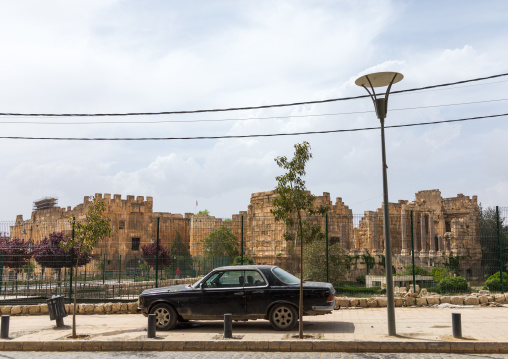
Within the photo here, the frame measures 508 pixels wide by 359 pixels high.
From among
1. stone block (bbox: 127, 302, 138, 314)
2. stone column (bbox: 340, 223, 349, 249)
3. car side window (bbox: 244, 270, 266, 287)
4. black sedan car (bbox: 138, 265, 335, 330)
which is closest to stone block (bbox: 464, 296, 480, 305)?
black sedan car (bbox: 138, 265, 335, 330)

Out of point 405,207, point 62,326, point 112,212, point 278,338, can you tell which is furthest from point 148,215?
point 278,338

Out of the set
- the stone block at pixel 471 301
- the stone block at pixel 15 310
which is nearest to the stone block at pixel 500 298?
the stone block at pixel 471 301

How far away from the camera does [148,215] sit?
2051 inches

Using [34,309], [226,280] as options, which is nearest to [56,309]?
[34,309]

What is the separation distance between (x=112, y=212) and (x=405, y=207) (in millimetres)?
32307

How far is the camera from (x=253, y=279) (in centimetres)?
1077

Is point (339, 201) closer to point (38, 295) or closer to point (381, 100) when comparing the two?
point (38, 295)

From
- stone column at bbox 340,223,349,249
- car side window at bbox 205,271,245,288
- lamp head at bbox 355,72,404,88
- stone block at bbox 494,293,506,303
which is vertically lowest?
stone block at bbox 494,293,506,303

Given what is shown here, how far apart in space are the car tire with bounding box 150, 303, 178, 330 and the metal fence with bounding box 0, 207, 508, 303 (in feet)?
6.51

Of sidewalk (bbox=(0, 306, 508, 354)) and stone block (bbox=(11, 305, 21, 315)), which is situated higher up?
sidewalk (bbox=(0, 306, 508, 354))

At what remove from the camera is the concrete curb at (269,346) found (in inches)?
336

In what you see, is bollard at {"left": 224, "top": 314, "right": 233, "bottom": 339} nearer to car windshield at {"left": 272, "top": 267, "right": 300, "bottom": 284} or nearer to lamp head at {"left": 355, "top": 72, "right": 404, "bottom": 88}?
car windshield at {"left": 272, "top": 267, "right": 300, "bottom": 284}

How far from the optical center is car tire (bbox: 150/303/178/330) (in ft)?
35.6

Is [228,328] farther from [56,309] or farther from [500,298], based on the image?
[500,298]
